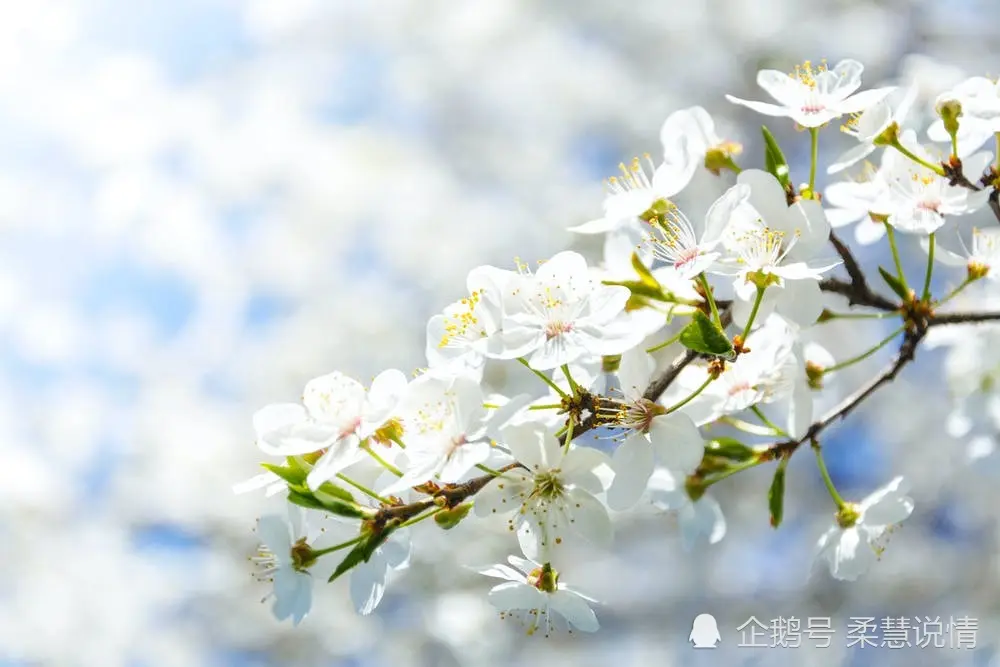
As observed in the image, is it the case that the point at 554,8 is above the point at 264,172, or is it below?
above

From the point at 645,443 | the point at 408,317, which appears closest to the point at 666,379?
the point at 645,443

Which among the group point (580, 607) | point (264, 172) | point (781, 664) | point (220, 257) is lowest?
point (580, 607)

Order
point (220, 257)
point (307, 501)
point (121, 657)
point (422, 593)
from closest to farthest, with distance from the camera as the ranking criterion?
point (307, 501)
point (422, 593)
point (121, 657)
point (220, 257)

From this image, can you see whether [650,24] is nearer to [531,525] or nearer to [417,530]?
[417,530]

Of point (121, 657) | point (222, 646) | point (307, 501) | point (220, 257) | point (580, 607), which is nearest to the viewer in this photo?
point (307, 501)

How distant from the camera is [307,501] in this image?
0.92m

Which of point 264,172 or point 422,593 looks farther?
point 264,172

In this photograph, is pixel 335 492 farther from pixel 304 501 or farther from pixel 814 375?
pixel 814 375

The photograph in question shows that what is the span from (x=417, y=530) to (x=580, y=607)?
3.13m

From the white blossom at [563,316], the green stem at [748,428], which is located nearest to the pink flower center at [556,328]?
the white blossom at [563,316]

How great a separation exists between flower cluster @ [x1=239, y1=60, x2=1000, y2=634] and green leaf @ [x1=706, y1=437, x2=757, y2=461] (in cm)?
1

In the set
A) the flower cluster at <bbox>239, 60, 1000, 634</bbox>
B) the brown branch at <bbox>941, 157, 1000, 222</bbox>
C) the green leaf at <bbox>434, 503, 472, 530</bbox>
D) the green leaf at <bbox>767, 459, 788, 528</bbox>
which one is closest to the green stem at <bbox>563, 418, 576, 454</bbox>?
the flower cluster at <bbox>239, 60, 1000, 634</bbox>

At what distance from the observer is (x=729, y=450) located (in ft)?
3.86

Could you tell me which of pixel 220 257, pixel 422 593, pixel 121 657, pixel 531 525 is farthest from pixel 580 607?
pixel 220 257
